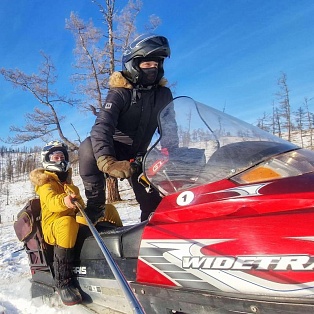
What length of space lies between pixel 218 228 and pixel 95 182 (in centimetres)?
166

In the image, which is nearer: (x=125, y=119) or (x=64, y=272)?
(x=64, y=272)

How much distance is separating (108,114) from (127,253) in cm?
115

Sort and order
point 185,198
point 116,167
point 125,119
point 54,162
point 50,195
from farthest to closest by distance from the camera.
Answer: point 54,162
point 125,119
point 50,195
point 116,167
point 185,198

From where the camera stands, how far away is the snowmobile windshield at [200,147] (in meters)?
1.80

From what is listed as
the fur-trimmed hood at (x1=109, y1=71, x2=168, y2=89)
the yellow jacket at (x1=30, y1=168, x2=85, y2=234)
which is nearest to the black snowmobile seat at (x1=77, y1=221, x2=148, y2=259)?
the yellow jacket at (x1=30, y1=168, x2=85, y2=234)

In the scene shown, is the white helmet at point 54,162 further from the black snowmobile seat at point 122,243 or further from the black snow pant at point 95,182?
the black snowmobile seat at point 122,243

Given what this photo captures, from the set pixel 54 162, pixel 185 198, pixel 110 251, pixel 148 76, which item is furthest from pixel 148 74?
pixel 110 251

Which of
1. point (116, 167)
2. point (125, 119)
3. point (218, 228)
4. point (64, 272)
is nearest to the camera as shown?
point (218, 228)

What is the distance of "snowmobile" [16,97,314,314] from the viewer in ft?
4.31

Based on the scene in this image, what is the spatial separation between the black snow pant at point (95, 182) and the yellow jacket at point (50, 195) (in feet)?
0.48

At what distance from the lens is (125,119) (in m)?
2.87

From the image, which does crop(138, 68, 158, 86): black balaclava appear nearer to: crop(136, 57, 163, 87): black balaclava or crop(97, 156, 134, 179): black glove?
crop(136, 57, 163, 87): black balaclava

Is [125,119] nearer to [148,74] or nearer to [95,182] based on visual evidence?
[148,74]

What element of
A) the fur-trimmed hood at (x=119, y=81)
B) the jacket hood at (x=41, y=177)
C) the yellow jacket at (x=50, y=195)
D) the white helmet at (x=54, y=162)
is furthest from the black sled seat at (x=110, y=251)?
the fur-trimmed hood at (x=119, y=81)
